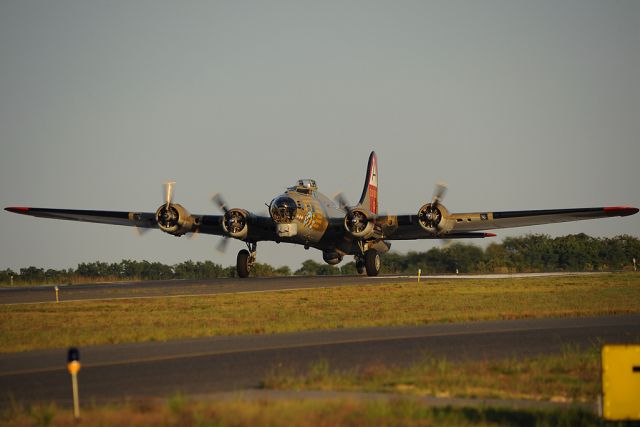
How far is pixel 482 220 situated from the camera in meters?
51.5

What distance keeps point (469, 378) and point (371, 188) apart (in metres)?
48.3

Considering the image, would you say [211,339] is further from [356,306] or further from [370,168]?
[370,168]

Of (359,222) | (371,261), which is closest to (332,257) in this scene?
(371,261)

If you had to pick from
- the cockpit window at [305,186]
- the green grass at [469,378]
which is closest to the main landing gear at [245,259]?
the cockpit window at [305,186]

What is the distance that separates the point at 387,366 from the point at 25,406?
283 inches

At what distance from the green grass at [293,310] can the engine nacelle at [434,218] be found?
6.71 metres

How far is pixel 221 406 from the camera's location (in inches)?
515

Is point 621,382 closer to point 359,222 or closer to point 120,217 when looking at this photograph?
point 359,222

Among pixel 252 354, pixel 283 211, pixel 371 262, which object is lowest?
pixel 252 354

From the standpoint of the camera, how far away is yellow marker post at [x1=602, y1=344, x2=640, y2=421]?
11914 mm

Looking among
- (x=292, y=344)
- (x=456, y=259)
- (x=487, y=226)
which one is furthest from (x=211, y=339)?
(x=456, y=259)

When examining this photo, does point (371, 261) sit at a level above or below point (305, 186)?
below

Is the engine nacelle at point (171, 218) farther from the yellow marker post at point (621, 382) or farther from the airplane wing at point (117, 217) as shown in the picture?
the yellow marker post at point (621, 382)

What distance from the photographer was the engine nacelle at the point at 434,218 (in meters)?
49.8
